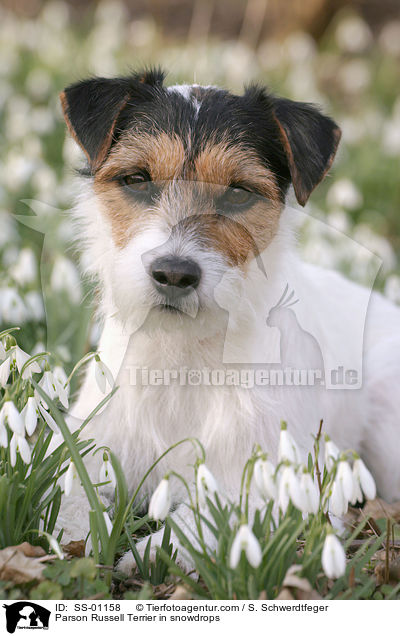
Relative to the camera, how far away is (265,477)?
2.37m

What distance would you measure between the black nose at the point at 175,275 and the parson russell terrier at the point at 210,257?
11 cm

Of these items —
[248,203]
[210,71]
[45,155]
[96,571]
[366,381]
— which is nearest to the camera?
[96,571]

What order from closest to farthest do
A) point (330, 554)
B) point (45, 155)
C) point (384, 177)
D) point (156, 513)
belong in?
point (330, 554) → point (156, 513) → point (45, 155) → point (384, 177)

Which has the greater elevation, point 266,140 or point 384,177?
point 384,177

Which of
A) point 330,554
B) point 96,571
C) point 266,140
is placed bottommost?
point 96,571

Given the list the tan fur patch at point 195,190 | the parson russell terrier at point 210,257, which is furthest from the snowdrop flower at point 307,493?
the tan fur patch at point 195,190

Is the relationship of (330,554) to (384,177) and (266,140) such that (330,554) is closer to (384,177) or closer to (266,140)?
(266,140)

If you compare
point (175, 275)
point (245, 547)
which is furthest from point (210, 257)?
point (245, 547)

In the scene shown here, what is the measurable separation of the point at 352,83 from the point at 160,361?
320 inches

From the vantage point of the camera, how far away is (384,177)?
7.89 m

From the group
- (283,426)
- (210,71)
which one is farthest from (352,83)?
(283,426)

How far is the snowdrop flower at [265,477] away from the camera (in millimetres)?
2371

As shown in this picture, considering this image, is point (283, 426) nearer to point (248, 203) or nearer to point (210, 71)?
point (248, 203)

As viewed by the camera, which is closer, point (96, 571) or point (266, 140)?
point (96, 571)
